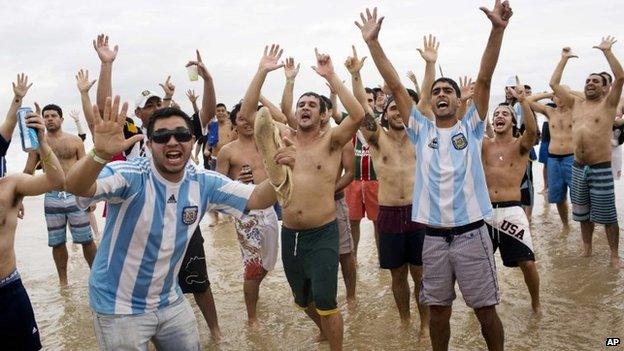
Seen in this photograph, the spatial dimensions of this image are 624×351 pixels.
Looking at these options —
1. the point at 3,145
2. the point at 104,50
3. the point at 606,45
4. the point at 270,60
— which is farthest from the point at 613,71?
the point at 3,145

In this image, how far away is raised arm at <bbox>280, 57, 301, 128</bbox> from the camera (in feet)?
17.9

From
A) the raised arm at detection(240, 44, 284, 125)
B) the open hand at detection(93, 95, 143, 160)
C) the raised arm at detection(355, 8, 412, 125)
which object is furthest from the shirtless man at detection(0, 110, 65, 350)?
the raised arm at detection(355, 8, 412, 125)

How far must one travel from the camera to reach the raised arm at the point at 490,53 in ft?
11.8

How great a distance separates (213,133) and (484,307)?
819 cm

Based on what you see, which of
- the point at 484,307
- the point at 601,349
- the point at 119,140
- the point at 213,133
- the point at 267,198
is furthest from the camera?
the point at 213,133

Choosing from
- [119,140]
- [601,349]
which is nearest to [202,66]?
[119,140]

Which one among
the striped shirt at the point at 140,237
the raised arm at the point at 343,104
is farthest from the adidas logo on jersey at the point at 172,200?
the raised arm at the point at 343,104

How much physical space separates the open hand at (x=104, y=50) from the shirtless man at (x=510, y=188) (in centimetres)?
350

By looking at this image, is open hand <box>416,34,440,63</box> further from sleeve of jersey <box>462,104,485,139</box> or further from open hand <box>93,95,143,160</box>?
open hand <box>93,95,143,160</box>

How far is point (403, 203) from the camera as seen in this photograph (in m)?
5.02

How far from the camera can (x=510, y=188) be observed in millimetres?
5176

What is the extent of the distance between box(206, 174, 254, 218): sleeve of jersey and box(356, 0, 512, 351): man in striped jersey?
57.8 inches

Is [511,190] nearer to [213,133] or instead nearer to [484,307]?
[484,307]

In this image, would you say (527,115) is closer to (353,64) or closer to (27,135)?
(353,64)
